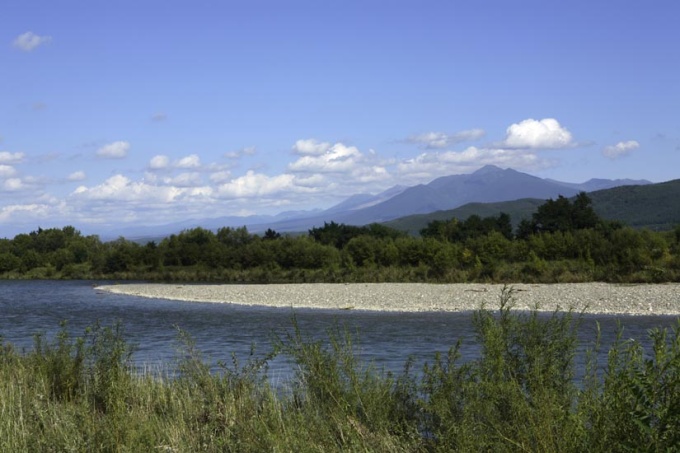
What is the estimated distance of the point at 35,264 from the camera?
84500 mm

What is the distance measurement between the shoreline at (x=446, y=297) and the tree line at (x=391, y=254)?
5456 millimetres

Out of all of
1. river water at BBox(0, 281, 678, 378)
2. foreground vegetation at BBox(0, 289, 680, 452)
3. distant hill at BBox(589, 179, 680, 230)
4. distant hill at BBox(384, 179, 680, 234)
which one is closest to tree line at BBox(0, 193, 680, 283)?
river water at BBox(0, 281, 678, 378)

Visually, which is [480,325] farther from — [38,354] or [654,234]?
[654,234]

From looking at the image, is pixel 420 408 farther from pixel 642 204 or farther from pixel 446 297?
pixel 642 204

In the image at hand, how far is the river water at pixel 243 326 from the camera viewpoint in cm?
1827

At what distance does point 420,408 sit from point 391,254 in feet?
174

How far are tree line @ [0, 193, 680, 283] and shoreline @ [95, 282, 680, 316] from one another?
5.46 meters

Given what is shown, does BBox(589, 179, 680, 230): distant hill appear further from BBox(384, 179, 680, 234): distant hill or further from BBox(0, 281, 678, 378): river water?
BBox(0, 281, 678, 378): river water

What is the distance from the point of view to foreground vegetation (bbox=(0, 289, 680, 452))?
4.64m

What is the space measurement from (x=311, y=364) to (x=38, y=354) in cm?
515

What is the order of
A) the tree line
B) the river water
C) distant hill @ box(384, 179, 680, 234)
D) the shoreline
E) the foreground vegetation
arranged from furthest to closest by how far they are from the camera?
distant hill @ box(384, 179, 680, 234), the tree line, the shoreline, the river water, the foreground vegetation

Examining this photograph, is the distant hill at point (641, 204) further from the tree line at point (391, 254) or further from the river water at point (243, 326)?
the river water at point (243, 326)

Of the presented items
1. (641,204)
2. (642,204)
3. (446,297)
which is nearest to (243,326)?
(446,297)

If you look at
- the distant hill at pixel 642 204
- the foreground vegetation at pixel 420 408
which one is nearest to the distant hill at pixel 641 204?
the distant hill at pixel 642 204
